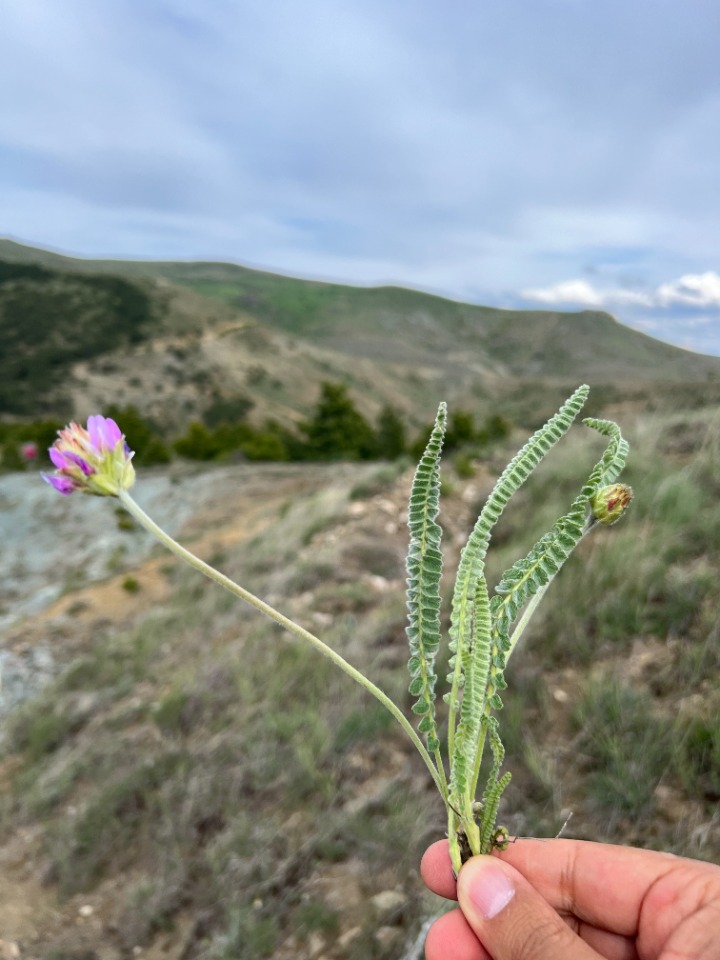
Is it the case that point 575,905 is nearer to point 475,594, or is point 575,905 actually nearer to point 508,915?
point 508,915

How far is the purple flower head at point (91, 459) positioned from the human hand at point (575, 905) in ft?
3.03

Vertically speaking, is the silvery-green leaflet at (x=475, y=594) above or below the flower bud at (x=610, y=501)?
below

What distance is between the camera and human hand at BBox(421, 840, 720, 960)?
3.40 feet

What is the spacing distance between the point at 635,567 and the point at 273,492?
465 inches

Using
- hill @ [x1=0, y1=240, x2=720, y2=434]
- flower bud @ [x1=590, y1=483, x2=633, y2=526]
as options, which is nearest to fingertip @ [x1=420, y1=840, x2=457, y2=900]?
flower bud @ [x1=590, y1=483, x2=633, y2=526]

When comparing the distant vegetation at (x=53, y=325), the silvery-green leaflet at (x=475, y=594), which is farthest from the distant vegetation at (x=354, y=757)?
the distant vegetation at (x=53, y=325)

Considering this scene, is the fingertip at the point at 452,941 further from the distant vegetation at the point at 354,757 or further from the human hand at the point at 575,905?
the distant vegetation at the point at 354,757

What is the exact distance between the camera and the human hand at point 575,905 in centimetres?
104

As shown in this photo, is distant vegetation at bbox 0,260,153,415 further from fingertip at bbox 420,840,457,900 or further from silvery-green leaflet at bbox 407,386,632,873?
silvery-green leaflet at bbox 407,386,632,873

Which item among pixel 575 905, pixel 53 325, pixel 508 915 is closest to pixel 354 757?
pixel 575 905

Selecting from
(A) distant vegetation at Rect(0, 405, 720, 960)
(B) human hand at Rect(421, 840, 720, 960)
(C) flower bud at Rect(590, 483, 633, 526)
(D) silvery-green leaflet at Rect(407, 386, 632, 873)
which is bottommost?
(A) distant vegetation at Rect(0, 405, 720, 960)

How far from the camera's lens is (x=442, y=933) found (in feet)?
3.82

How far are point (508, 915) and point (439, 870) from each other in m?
0.22

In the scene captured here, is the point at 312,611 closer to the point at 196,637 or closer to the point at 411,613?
the point at 196,637
